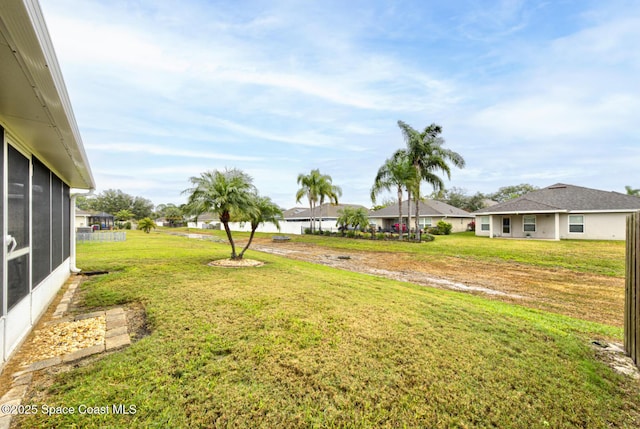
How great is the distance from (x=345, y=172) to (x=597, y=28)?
3313cm

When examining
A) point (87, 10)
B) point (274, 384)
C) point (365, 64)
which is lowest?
point (274, 384)

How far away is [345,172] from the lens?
139 feet

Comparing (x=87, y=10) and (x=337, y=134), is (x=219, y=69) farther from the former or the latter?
(x=337, y=134)

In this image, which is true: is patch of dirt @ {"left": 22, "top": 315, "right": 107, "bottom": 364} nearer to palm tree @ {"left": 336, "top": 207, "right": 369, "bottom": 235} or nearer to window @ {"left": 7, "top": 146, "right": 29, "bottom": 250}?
window @ {"left": 7, "top": 146, "right": 29, "bottom": 250}

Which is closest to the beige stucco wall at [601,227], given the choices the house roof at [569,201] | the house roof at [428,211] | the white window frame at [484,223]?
the house roof at [569,201]

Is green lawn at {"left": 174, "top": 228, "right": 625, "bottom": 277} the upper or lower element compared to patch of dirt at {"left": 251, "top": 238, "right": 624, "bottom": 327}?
upper

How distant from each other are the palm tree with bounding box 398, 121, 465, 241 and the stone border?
18.8 m

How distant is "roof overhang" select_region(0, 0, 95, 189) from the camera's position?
5.71ft

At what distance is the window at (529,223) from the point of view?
2120 centimetres

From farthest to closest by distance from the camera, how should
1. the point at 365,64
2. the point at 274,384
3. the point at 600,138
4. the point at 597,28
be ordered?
the point at 600,138 < the point at 365,64 < the point at 597,28 < the point at 274,384

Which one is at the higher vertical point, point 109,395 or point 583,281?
point 109,395

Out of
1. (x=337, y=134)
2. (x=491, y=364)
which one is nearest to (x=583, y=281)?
(x=491, y=364)

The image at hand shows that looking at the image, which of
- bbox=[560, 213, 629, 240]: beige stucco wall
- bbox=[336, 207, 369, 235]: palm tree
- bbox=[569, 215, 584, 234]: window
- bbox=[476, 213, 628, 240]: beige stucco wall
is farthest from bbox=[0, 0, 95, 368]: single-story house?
bbox=[569, 215, 584, 234]: window

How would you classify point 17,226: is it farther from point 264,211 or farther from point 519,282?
point 519,282
